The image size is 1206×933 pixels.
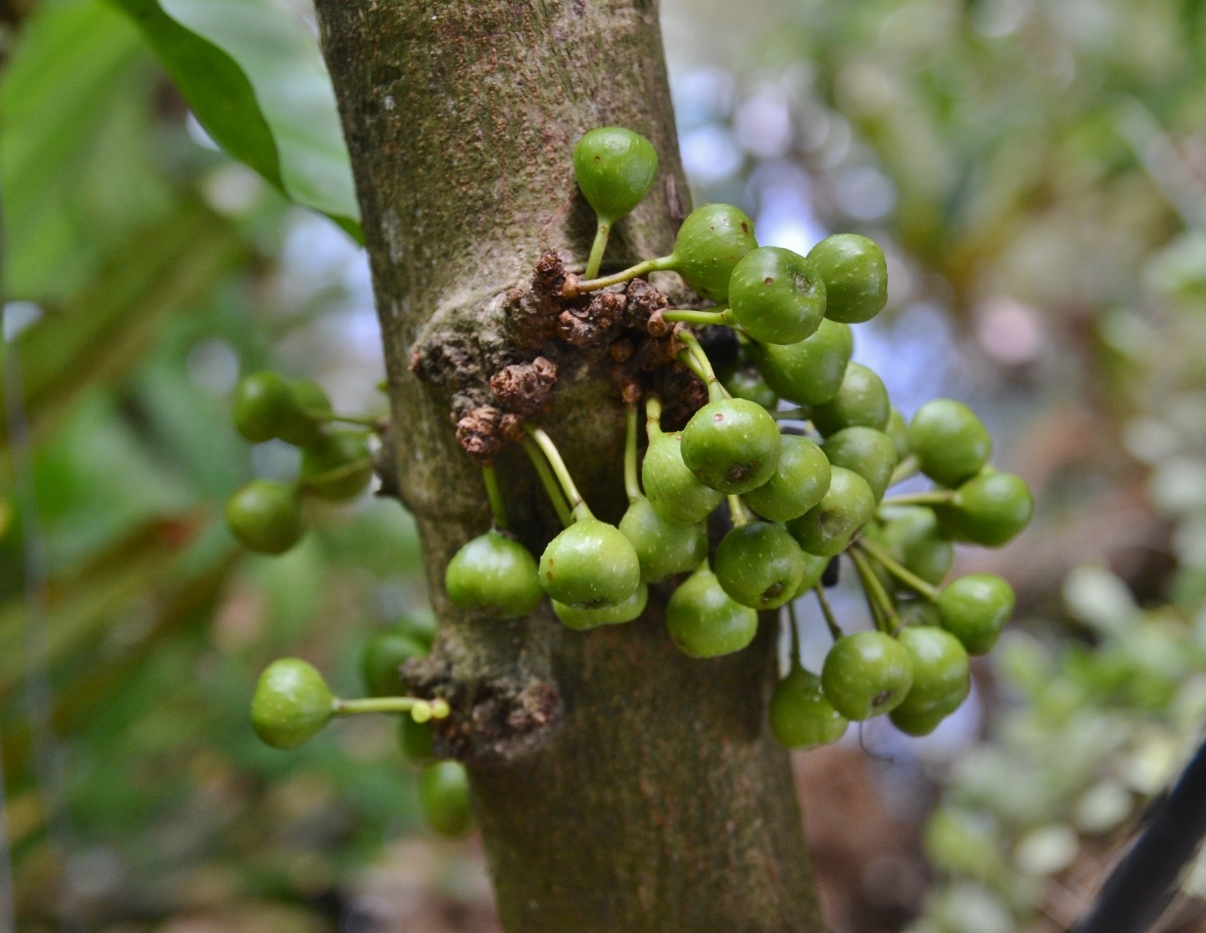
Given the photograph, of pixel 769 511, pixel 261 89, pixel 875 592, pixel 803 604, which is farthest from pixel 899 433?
pixel 803 604

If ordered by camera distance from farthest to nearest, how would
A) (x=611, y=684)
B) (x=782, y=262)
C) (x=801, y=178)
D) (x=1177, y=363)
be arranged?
(x=801, y=178)
(x=1177, y=363)
(x=611, y=684)
(x=782, y=262)

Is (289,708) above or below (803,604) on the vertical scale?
below

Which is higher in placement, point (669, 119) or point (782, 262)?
point (669, 119)

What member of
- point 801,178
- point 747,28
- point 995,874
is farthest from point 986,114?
point 995,874

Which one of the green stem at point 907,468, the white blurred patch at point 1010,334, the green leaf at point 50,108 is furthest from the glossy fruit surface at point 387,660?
the white blurred patch at point 1010,334

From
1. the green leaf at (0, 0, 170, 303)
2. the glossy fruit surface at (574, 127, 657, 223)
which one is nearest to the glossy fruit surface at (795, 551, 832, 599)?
the glossy fruit surface at (574, 127, 657, 223)

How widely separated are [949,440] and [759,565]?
0.80ft

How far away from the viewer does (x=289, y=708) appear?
0.61 m

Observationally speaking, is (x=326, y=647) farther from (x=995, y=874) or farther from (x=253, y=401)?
(x=253, y=401)

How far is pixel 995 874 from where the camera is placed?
1.44 metres

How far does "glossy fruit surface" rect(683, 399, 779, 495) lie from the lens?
1.48 feet

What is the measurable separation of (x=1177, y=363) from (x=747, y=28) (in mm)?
3030

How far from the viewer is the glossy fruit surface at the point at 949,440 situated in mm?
661

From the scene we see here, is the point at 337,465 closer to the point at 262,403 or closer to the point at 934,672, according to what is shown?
the point at 262,403
